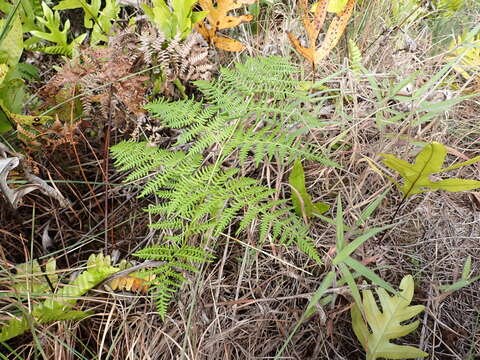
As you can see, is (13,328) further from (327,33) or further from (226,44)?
(327,33)

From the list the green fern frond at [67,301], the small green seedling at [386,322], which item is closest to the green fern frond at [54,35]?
the green fern frond at [67,301]

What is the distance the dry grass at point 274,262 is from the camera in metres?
1.34

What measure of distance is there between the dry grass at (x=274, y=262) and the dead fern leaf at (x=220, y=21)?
1.73ft

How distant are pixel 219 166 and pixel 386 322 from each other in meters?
0.73

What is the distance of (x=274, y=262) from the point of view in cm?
147

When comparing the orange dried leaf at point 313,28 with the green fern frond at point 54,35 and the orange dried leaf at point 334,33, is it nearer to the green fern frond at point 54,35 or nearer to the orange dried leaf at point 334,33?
the orange dried leaf at point 334,33

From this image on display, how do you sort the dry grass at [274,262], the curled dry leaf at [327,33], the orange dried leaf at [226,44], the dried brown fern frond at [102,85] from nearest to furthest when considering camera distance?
the dry grass at [274,262]
the dried brown fern frond at [102,85]
the curled dry leaf at [327,33]
the orange dried leaf at [226,44]

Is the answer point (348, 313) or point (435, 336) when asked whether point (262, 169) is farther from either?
point (435, 336)

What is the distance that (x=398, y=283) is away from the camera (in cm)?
145

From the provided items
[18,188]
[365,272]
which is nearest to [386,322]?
[365,272]

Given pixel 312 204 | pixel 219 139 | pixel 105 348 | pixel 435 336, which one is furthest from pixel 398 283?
pixel 105 348

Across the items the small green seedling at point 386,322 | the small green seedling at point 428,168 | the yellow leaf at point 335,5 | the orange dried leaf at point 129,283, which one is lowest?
the small green seedling at point 386,322

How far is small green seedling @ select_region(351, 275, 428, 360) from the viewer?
4.14 feet

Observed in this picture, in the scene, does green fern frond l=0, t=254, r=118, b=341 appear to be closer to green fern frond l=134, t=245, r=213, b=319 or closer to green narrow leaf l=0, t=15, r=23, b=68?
green fern frond l=134, t=245, r=213, b=319
